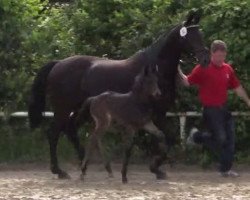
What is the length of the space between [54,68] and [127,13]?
167cm

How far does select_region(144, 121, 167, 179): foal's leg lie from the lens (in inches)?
435

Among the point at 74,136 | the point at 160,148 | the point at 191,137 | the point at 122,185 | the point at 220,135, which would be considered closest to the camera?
the point at 122,185

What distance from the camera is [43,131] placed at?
13.7 metres

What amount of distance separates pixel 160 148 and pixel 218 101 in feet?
4.00

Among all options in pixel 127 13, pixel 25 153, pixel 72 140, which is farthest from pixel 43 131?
pixel 127 13

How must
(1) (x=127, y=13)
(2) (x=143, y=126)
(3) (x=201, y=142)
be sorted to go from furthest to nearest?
(1) (x=127, y=13) → (3) (x=201, y=142) → (2) (x=143, y=126)

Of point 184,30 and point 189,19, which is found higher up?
point 189,19

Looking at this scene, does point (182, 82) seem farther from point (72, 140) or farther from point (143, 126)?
point (72, 140)

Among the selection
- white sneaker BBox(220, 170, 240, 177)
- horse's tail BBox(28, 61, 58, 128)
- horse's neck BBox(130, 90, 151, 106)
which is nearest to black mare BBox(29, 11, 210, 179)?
horse's tail BBox(28, 61, 58, 128)

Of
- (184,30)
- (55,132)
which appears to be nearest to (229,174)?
(184,30)

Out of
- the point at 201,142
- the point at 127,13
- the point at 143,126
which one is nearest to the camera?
the point at 143,126

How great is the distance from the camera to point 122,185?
→ 35.6 feet

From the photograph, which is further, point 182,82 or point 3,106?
point 3,106

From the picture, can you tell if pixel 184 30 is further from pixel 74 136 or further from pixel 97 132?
pixel 74 136
